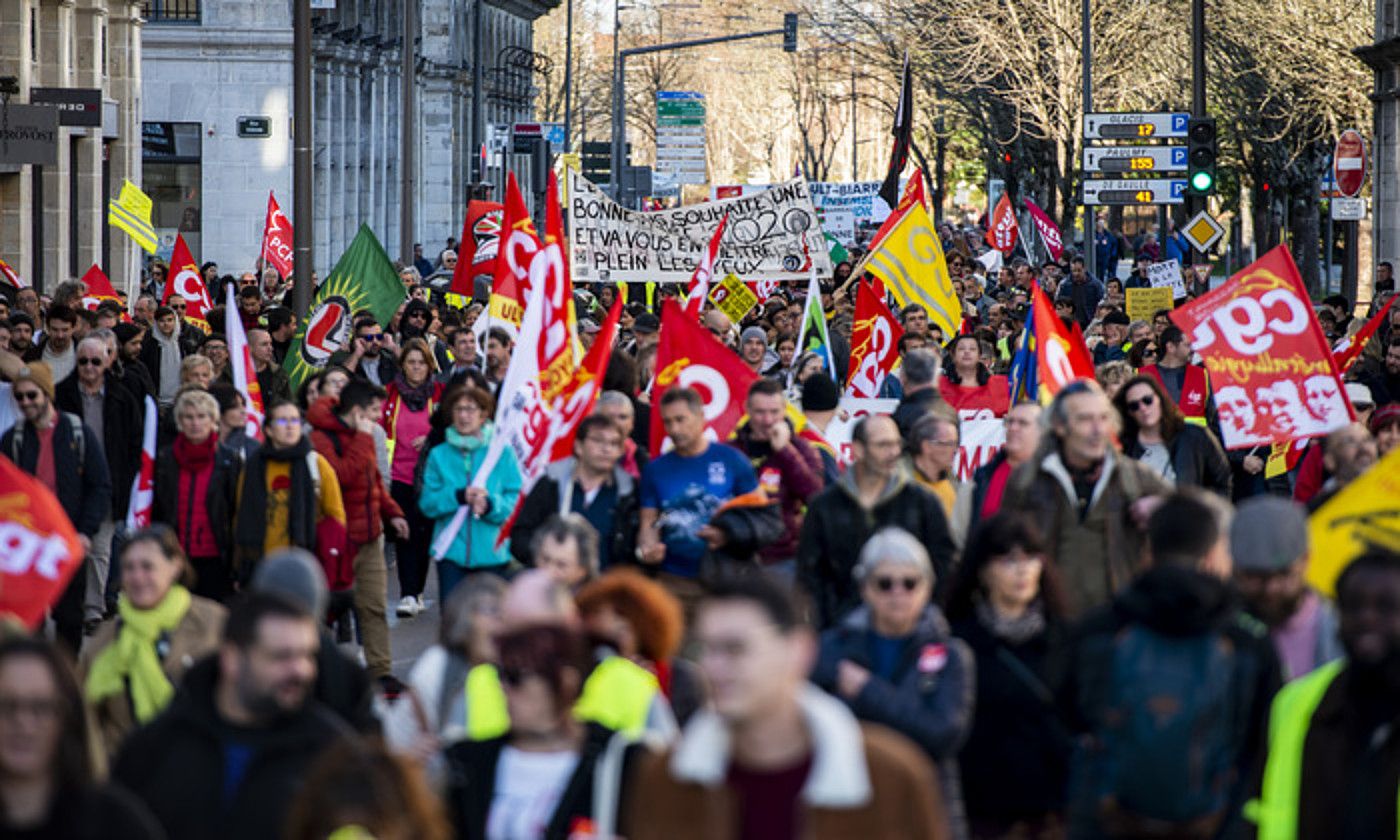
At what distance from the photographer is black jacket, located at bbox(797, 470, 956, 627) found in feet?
28.8

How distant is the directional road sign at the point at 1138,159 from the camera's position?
93.6 feet

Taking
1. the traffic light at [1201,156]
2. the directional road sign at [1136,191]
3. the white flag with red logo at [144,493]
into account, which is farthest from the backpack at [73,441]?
the directional road sign at [1136,191]

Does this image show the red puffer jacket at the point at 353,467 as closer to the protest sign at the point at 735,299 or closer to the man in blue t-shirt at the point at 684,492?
the man in blue t-shirt at the point at 684,492

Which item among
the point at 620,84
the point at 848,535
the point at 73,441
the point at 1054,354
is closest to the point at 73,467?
the point at 73,441

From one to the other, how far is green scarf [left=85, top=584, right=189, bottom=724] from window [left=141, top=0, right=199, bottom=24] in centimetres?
4109

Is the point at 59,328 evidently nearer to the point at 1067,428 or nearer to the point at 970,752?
the point at 1067,428

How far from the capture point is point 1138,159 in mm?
28562

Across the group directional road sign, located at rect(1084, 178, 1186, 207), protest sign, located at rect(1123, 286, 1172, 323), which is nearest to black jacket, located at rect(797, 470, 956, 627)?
protest sign, located at rect(1123, 286, 1172, 323)

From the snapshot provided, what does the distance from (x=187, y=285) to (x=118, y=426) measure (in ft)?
30.7

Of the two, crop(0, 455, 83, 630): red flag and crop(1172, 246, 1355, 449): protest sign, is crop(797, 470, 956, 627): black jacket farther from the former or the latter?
crop(1172, 246, 1355, 449): protest sign

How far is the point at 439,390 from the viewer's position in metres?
15.2

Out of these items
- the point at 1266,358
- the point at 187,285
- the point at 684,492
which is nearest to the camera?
the point at 684,492

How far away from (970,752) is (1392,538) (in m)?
1.88

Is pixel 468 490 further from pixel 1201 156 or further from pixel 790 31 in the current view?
pixel 790 31
